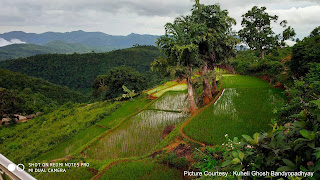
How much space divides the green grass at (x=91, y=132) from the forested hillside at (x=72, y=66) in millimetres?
50974

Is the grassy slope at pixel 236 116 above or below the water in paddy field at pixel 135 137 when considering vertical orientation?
above

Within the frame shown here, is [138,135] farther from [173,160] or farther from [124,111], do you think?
[124,111]

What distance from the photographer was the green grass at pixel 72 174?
5.44 meters

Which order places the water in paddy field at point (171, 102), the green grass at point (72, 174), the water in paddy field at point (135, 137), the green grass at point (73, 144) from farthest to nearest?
1. the water in paddy field at point (171, 102)
2. the green grass at point (73, 144)
3. the water in paddy field at point (135, 137)
4. the green grass at point (72, 174)

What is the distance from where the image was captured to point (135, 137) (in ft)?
26.1

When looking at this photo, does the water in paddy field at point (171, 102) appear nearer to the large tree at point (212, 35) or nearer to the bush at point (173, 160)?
the large tree at point (212, 35)

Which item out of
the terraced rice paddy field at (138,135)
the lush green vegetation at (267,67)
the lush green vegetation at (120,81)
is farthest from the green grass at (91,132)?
the lush green vegetation at (120,81)

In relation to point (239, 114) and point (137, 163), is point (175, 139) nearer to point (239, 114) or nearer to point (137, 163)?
point (137, 163)

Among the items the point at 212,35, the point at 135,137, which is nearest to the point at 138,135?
the point at 135,137

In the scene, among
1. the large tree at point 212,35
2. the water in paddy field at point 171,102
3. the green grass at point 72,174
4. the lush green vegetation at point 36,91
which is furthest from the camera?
the lush green vegetation at point 36,91

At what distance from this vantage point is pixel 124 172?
509cm

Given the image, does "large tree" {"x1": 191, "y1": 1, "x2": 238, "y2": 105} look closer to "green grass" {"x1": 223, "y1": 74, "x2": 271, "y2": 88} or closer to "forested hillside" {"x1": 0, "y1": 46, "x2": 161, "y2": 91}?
"green grass" {"x1": 223, "y1": 74, "x2": 271, "y2": 88}

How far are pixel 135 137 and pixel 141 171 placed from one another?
2.99 m

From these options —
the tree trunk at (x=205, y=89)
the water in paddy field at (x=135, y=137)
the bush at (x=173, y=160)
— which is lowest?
the water in paddy field at (x=135, y=137)
